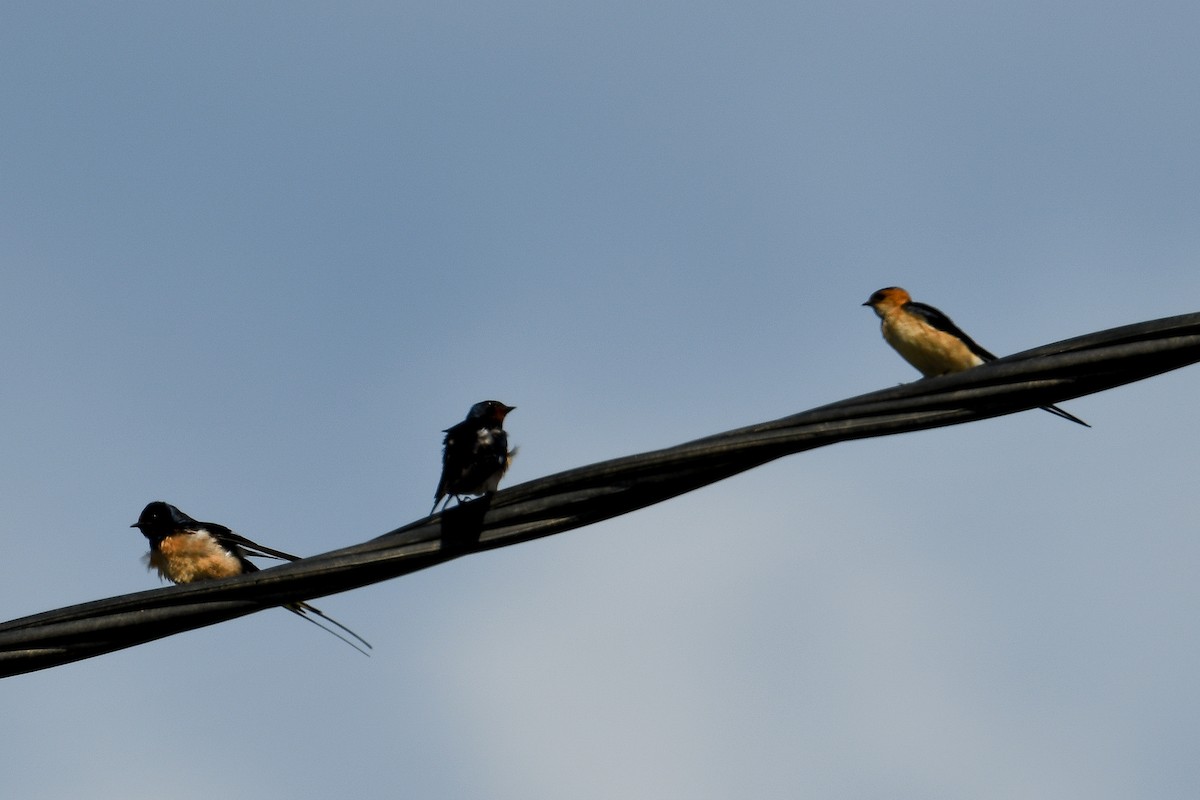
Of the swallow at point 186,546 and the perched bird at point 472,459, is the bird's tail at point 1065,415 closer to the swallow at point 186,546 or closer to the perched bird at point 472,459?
the perched bird at point 472,459

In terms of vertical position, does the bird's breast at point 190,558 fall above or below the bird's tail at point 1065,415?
above

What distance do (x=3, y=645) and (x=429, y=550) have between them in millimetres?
1351

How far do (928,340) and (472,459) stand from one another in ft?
9.98

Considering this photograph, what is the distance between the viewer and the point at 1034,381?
15.1ft

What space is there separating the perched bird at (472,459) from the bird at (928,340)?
2.78 m

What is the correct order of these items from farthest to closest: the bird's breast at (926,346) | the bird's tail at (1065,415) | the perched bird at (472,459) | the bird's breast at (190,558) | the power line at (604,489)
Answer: the bird's breast at (190,558) < the bird's breast at (926,346) < the perched bird at (472,459) < the bird's tail at (1065,415) < the power line at (604,489)

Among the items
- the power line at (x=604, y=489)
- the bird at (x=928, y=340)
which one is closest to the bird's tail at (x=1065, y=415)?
the power line at (x=604, y=489)

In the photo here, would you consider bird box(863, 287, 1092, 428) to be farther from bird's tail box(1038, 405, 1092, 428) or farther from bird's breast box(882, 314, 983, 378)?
bird's tail box(1038, 405, 1092, 428)

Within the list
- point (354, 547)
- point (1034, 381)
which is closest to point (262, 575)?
point (354, 547)

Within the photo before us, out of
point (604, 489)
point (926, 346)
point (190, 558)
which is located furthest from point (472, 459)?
point (190, 558)

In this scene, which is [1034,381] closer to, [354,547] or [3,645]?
[354,547]

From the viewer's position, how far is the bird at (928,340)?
8891 mm

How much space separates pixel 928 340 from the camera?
354 inches

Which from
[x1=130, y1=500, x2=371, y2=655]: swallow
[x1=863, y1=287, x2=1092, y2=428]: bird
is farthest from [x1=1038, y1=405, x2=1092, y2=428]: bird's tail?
[x1=130, y1=500, x2=371, y2=655]: swallow
